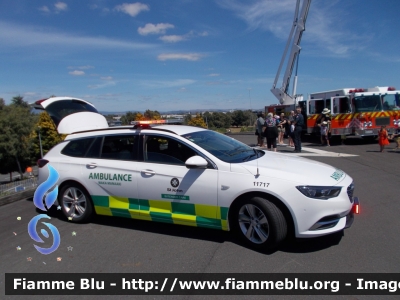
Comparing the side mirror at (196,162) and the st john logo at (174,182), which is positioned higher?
the side mirror at (196,162)

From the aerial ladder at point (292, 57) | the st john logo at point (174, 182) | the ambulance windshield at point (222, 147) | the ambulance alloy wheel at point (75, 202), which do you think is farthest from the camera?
the aerial ladder at point (292, 57)

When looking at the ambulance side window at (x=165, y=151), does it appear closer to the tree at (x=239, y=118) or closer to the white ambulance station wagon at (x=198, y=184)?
the white ambulance station wagon at (x=198, y=184)

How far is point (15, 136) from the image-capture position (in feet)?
144

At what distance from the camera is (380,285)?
11.0 feet

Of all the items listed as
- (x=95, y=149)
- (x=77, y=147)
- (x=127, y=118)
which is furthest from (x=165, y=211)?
(x=127, y=118)

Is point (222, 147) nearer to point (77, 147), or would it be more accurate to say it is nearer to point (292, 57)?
point (77, 147)

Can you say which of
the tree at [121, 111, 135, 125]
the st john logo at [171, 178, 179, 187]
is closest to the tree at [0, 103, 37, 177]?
the tree at [121, 111, 135, 125]

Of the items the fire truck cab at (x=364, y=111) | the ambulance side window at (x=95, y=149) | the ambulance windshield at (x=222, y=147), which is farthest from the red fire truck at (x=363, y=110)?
the ambulance side window at (x=95, y=149)

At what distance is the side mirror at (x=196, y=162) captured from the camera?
4359 millimetres

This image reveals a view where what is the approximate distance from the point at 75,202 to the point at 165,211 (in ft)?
5.56

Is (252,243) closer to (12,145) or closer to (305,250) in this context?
(305,250)

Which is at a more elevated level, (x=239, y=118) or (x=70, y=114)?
(x=70, y=114)

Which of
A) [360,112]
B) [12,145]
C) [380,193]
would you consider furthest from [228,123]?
[12,145]

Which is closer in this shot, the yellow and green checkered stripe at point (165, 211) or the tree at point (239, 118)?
the yellow and green checkered stripe at point (165, 211)
